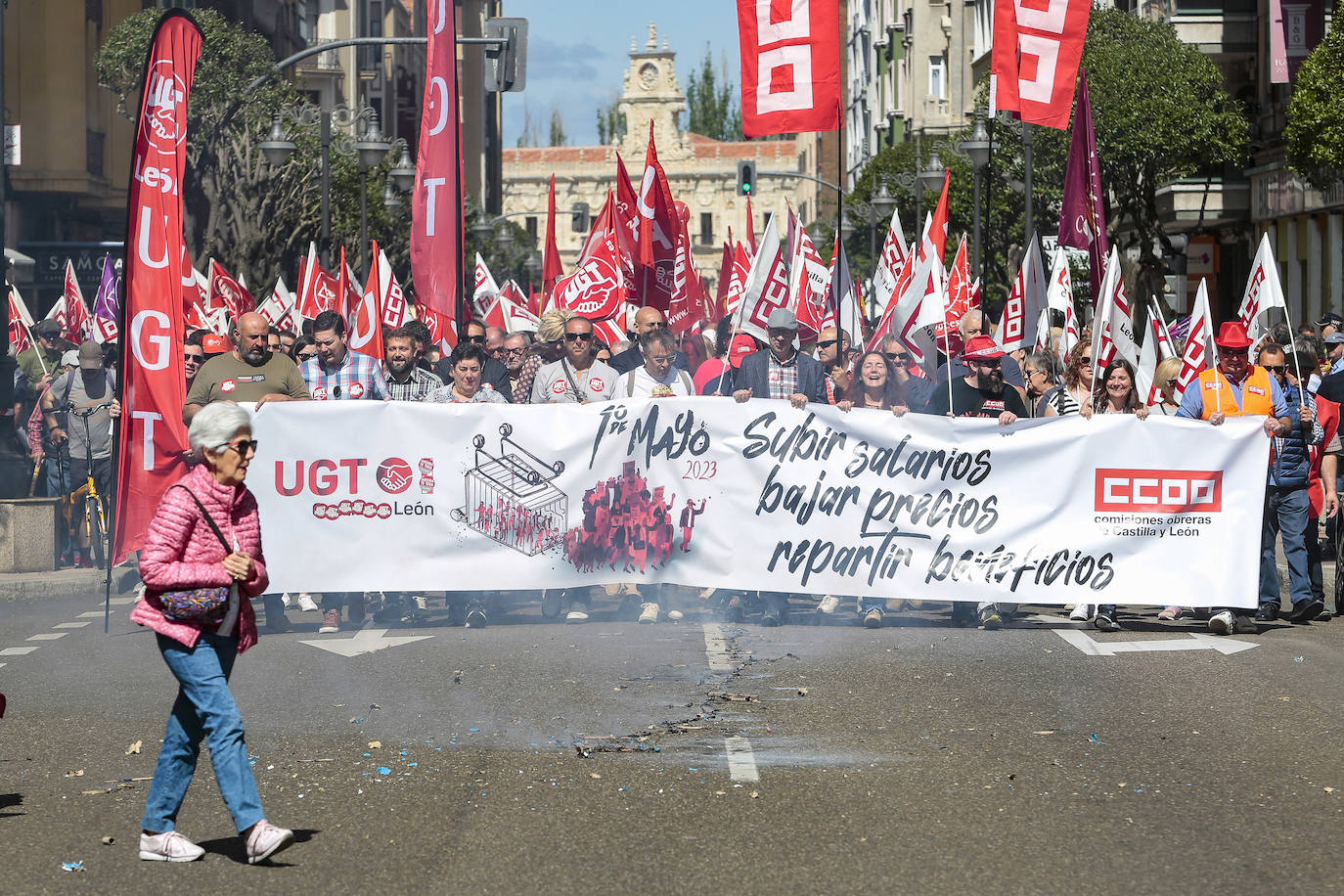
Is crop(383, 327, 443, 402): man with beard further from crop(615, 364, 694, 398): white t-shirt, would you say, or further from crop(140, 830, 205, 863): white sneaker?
crop(140, 830, 205, 863): white sneaker

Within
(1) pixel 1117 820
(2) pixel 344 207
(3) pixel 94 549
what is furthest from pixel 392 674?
(2) pixel 344 207

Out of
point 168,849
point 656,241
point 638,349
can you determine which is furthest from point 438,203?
point 168,849

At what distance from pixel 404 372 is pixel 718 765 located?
5.63 metres

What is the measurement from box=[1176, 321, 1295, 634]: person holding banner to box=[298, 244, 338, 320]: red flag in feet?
44.6

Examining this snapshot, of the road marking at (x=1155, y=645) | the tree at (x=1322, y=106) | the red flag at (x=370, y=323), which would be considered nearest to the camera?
the road marking at (x=1155, y=645)

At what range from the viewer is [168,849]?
6148 mm

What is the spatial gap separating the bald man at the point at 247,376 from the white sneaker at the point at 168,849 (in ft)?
19.5

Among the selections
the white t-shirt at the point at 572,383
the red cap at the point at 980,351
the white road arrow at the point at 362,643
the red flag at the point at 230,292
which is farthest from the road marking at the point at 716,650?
the red flag at the point at 230,292

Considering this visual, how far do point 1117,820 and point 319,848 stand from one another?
2635 mm

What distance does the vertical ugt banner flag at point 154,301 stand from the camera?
37.8 ft

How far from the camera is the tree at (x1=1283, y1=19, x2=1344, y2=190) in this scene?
80.6 ft

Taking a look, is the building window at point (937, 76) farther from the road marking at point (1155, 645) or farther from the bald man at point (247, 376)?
the road marking at point (1155, 645)

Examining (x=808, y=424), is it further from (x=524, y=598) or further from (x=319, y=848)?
(x=319, y=848)

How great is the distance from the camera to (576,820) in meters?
6.62
